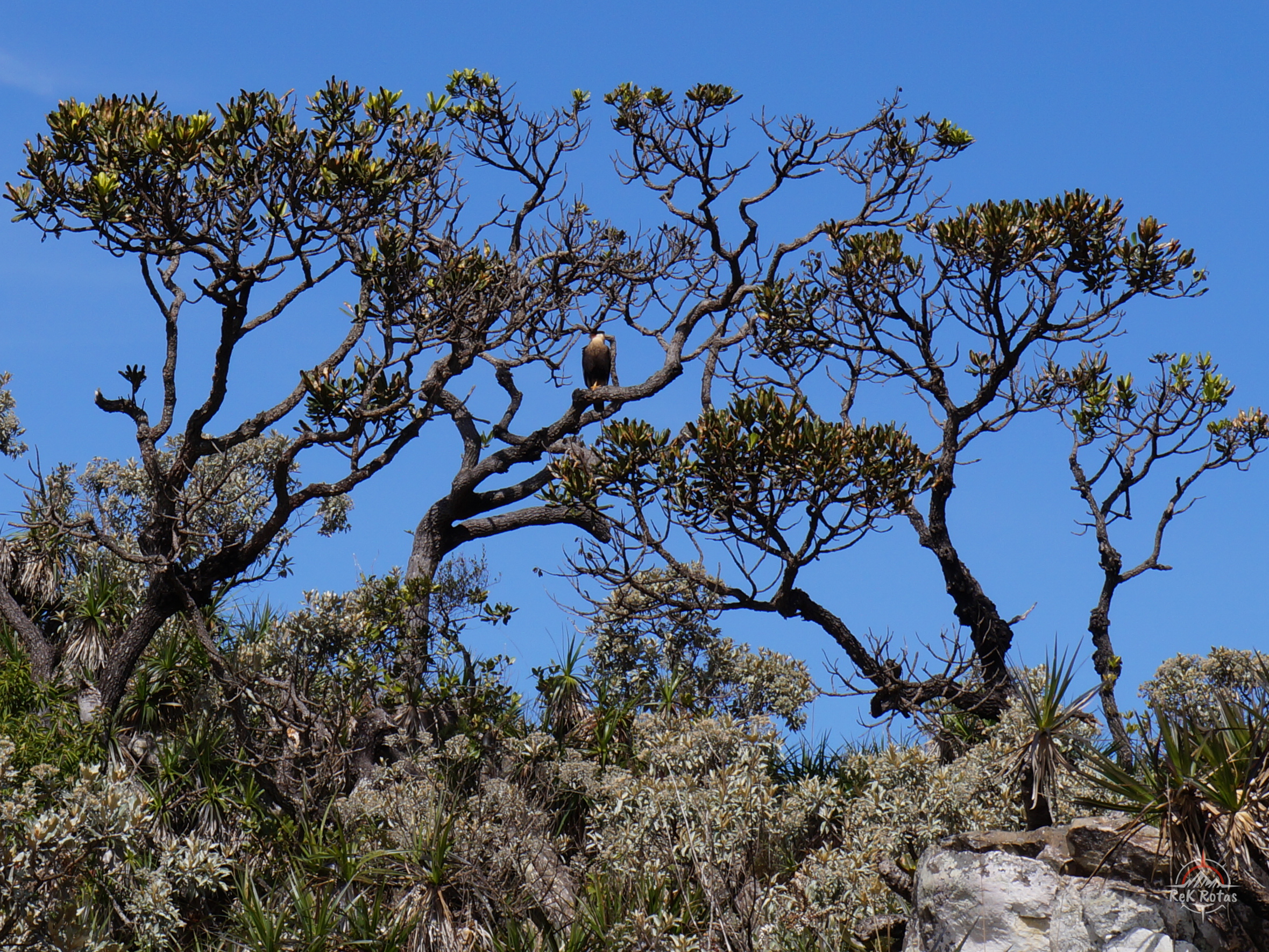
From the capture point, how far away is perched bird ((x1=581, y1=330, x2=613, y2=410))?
1540 centimetres

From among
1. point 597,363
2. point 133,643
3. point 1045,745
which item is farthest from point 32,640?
point 1045,745

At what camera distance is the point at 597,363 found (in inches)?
606

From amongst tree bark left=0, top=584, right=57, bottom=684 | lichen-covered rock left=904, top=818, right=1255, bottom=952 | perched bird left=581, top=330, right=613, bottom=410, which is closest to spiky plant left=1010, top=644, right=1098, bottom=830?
lichen-covered rock left=904, top=818, right=1255, bottom=952

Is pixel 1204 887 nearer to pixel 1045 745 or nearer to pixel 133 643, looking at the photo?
pixel 1045 745

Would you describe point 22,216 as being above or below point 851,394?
below

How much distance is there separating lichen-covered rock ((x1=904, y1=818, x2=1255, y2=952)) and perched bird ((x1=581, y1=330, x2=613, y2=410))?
8.17 meters

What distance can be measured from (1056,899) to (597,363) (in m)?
9.06

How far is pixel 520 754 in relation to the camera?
12.6m

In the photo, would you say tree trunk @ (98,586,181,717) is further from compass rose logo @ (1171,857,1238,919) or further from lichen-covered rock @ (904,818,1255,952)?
compass rose logo @ (1171,857,1238,919)

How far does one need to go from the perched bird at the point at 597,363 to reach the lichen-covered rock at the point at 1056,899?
26.8ft

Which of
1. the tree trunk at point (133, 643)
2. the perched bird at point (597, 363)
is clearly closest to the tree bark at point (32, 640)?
the tree trunk at point (133, 643)

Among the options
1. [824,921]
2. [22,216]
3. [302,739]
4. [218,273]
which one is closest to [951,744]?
[824,921]

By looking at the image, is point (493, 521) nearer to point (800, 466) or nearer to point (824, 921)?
point (800, 466)

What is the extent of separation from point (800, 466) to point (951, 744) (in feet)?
11.5
